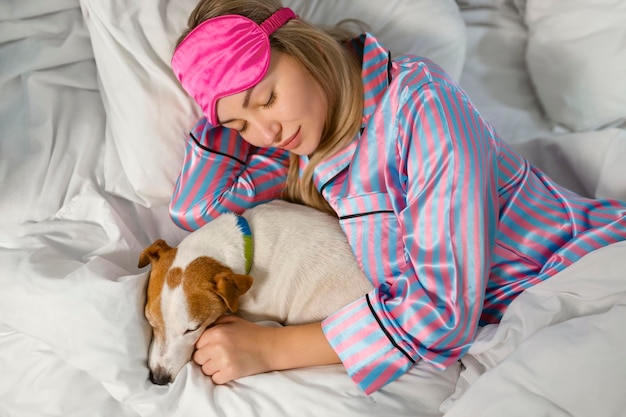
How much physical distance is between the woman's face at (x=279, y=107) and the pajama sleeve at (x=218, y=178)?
0.20 metres

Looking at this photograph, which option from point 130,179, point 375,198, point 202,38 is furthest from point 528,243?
point 130,179

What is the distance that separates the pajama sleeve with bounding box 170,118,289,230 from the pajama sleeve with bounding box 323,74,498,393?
1.23 feet

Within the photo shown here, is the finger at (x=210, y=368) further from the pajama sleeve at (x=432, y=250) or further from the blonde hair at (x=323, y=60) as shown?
the blonde hair at (x=323, y=60)

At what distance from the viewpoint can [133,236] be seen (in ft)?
4.59

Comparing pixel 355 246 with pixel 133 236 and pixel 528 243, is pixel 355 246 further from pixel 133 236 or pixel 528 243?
pixel 133 236

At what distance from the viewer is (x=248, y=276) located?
3.85 feet

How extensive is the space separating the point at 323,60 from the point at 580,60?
82cm

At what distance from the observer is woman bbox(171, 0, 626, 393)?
44.3 inches

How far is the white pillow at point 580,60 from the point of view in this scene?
63.3 inches

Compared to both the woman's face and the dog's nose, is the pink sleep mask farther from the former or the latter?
the dog's nose

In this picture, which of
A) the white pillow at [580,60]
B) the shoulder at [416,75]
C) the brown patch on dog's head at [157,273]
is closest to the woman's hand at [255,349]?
the brown patch on dog's head at [157,273]

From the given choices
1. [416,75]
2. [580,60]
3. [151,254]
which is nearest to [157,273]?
[151,254]

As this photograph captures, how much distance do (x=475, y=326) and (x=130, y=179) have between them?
0.83 m

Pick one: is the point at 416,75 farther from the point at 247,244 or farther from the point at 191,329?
the point at 191,329
